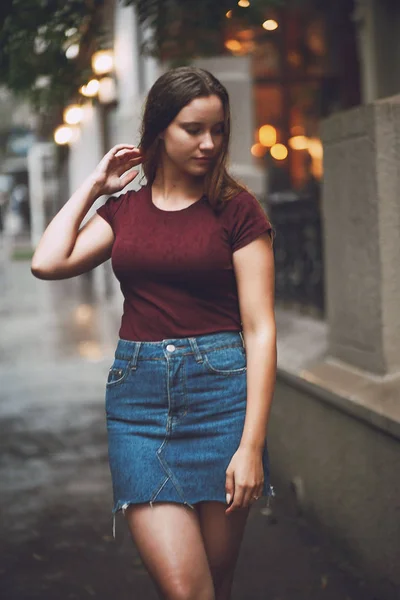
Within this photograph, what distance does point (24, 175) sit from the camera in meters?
62.4

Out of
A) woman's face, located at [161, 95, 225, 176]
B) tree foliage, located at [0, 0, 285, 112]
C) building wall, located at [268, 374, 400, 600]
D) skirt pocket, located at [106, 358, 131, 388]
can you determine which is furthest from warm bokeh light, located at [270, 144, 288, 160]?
skirt pocket, located at [106, 358, 131, 388]

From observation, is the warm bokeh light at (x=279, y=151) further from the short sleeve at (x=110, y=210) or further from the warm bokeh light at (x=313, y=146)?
the short sleeve at (x=110, y=210)

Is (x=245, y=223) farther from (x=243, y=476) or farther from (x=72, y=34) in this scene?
(x=72, y=34)

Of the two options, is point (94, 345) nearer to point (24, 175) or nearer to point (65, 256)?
point (65, 256)

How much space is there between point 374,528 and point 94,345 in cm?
763

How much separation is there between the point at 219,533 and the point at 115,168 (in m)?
1.22

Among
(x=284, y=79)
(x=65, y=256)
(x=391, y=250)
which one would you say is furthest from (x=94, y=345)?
(x=65, y=256)

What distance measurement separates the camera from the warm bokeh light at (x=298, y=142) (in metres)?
15.1

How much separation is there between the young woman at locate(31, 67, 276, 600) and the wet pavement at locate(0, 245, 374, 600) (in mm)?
1568

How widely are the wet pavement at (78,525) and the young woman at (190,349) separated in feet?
5.15

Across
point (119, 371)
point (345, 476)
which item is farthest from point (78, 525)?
point (119, 371)

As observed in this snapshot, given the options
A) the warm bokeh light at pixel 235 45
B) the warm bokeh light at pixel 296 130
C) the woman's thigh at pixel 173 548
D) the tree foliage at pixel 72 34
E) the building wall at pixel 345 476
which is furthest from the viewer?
the warm bokeh light at pixel 296 130

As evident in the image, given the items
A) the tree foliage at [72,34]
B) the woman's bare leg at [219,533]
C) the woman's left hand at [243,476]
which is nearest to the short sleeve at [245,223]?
the woman's left hand at [243,476]

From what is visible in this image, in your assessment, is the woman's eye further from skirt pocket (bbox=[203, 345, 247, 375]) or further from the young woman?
skirt pocket (bbox=[203, 345, 247, 375])
